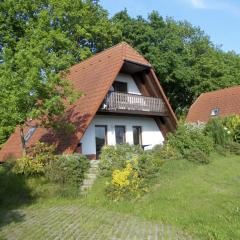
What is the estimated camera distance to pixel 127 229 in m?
9.14

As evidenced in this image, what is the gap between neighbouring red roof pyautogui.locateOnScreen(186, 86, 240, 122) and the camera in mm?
32844

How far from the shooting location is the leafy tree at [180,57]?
37312 millimetres

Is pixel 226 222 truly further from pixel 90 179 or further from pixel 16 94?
pixel 16 94

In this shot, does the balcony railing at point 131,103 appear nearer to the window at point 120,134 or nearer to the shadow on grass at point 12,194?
the window at point 120,134

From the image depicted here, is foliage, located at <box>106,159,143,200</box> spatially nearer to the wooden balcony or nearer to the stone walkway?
the stone walkway

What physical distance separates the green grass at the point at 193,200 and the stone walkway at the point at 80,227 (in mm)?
591

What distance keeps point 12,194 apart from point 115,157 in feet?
14.0

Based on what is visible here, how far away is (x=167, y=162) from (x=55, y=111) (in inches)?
214

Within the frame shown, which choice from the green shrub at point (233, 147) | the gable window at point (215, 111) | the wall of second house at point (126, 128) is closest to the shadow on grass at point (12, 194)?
the wall of second house at point (126, 128)

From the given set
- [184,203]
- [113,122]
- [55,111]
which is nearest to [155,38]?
[113,122]

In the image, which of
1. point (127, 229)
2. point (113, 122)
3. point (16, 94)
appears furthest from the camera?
point (113, 122)

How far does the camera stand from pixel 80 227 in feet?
30.7

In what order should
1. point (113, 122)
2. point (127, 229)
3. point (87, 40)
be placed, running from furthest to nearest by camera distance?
point (87, 40)
point (113, 122)
point (127, 229)

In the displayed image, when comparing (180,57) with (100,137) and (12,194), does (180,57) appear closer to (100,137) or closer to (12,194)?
(100,137)
